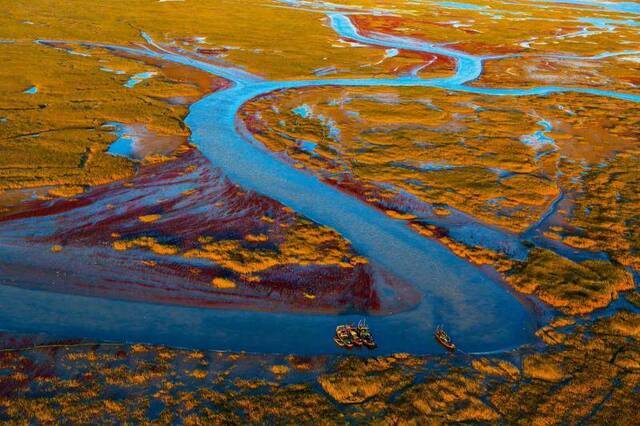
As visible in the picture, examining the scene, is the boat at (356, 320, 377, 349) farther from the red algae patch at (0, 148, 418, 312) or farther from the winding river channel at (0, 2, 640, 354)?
the red algae patch at (0, 148, 418, 312)

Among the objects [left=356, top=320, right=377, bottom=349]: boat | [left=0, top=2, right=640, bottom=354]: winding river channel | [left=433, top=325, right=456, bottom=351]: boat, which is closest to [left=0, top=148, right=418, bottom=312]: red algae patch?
[left=0, top=2, right=640, bottom=354]: winding river channel

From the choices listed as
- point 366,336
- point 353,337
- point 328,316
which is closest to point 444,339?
point 366,336

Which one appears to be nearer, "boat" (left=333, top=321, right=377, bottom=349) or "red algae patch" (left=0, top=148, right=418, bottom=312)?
"boat" (left=333, top=321, right=377, bottom=349)

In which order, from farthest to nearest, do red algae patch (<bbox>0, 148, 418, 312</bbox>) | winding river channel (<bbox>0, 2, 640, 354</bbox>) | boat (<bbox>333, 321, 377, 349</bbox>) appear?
1. red algae patch (<bbox>0, 148, 418, 312</bbox>)
2. winding river channel (<bbox>0, 2, 640, 354</bbox>)
3. boat (<bbox>333, 321, 377, 349</bbox>)

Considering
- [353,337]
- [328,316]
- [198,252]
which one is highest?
[198,252]

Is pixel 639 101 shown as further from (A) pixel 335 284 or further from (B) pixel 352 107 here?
(A) pixel 335 284

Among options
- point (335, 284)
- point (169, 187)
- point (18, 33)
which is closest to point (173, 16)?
point (18, 33)

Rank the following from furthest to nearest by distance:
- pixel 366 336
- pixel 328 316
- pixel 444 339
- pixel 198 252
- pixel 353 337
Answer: pixel 198 252 < pixel 328 316 < pixel 444 339 < pixel 366 336 < pixel 353 337

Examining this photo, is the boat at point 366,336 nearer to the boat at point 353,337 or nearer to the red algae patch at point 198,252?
the boat at point 353,337

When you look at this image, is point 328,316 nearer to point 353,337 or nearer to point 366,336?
point 353,337
